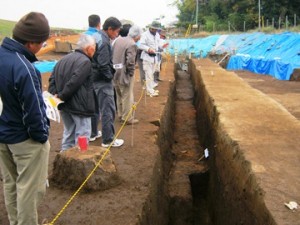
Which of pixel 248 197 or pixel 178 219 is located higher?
pixel 248 197

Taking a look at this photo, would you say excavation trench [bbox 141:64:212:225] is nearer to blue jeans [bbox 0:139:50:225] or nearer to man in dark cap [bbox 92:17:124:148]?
man in dark cap [bbox 92:17:124:148]

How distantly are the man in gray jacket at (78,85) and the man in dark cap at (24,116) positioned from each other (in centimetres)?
162

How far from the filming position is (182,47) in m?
39.7

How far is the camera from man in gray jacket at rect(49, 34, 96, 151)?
4504 millimetres

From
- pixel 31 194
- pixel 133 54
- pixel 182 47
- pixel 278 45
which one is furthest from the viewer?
pixel 182 47

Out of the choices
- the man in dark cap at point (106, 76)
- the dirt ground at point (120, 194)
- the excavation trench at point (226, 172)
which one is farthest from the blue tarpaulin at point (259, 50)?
the man in dark cap at point (106, 76)

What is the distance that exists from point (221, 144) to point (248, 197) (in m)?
1.97

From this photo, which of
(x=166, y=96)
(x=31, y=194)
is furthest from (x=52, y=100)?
(x=166, y=96)

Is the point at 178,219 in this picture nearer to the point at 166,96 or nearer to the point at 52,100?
the point at 52,100

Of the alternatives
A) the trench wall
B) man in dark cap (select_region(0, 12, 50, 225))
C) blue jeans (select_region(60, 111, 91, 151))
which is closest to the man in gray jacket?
blue jeans (select_region(60, 111, 91, 151))

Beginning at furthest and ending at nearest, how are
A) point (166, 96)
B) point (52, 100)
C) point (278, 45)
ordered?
1. point (278, 45)
2. point (166, 96)
3. point (52, 100)

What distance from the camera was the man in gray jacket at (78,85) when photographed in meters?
4.50

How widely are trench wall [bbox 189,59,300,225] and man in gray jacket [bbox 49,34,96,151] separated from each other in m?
2.12

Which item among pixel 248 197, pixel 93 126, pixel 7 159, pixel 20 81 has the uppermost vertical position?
pixel 20 81
